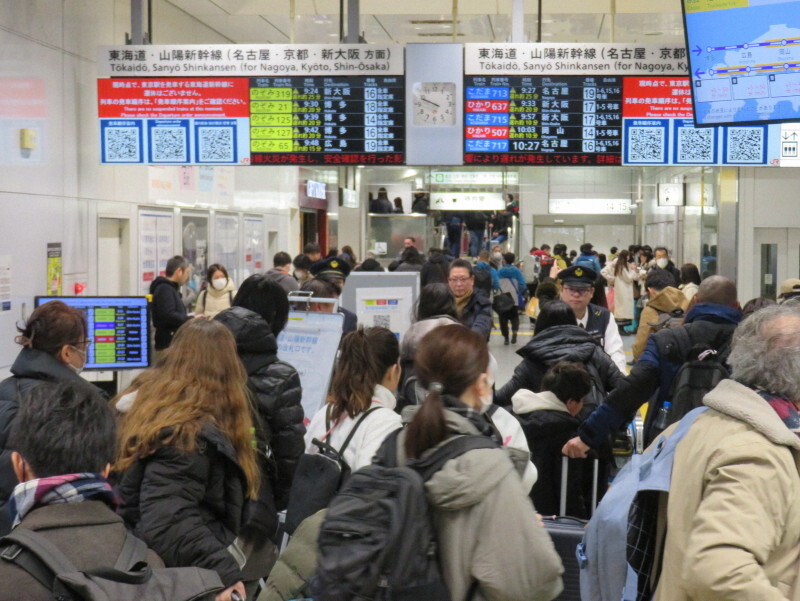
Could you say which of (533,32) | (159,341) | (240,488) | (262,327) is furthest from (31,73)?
(533,32)

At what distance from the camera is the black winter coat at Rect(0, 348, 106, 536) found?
309cm

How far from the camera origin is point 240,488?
3.04 metres

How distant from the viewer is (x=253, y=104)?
7.85 metres

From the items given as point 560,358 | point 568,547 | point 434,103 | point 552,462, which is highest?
point 434,103

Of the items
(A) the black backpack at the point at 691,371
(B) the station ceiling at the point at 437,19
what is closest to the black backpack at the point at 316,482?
(A) the black backpack at the point at 691,371

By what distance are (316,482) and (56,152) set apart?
6.06m

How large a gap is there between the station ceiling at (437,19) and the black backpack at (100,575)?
857 centimetres

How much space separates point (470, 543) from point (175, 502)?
3.48 ft

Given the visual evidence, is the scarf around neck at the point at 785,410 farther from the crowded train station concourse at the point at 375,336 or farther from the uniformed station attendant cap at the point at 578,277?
the uniformed station attendant cap at the point at 578,277

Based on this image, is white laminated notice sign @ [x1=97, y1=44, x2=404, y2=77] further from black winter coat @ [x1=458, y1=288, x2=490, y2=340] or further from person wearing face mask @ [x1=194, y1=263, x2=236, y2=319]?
person wearing face mask @ [x1=194, y1=263, x2=236, y2=319]

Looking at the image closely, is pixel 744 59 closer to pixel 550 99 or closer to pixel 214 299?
pixel 550 99

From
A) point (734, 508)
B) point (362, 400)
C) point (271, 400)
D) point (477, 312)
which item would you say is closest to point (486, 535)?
point (734, 508)

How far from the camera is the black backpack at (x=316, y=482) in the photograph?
3117mm

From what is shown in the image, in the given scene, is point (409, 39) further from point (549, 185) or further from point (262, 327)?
point (549, 185)
